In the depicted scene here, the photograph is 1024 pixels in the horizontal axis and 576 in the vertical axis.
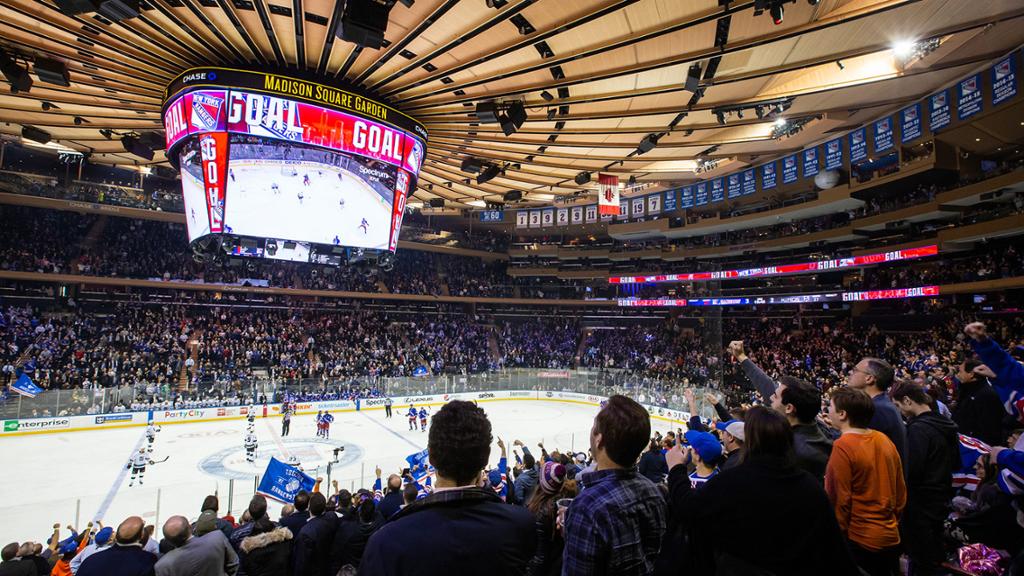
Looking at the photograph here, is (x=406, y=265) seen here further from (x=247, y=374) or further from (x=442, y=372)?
(x=247, y=374)

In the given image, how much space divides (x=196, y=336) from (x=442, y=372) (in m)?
14.1

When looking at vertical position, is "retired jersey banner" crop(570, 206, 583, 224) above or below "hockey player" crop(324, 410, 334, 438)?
above

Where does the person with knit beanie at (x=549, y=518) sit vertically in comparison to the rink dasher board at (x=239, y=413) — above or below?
above

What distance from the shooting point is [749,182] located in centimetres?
2589

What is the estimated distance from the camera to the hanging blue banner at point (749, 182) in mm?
25562

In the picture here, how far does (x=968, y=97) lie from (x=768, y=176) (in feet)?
31.2

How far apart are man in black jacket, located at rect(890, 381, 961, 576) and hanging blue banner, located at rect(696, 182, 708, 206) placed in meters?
25.9

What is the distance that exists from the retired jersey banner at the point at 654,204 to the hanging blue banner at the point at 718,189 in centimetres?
378

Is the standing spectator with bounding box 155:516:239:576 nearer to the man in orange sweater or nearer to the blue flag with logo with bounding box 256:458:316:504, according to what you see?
the man in orange sweater

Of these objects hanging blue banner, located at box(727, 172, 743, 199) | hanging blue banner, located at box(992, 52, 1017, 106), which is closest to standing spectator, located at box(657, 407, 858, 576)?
hanging blue banner, located at box(992, 52, 1017, 106)

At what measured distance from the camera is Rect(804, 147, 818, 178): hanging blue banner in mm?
22531

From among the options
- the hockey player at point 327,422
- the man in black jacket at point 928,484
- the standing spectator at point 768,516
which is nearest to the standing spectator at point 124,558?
the standing spectator at point 768,516

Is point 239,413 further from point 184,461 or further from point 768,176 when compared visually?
point 768,176

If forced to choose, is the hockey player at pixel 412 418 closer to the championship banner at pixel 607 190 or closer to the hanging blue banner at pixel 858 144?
the championship banner at pixel 607 190
